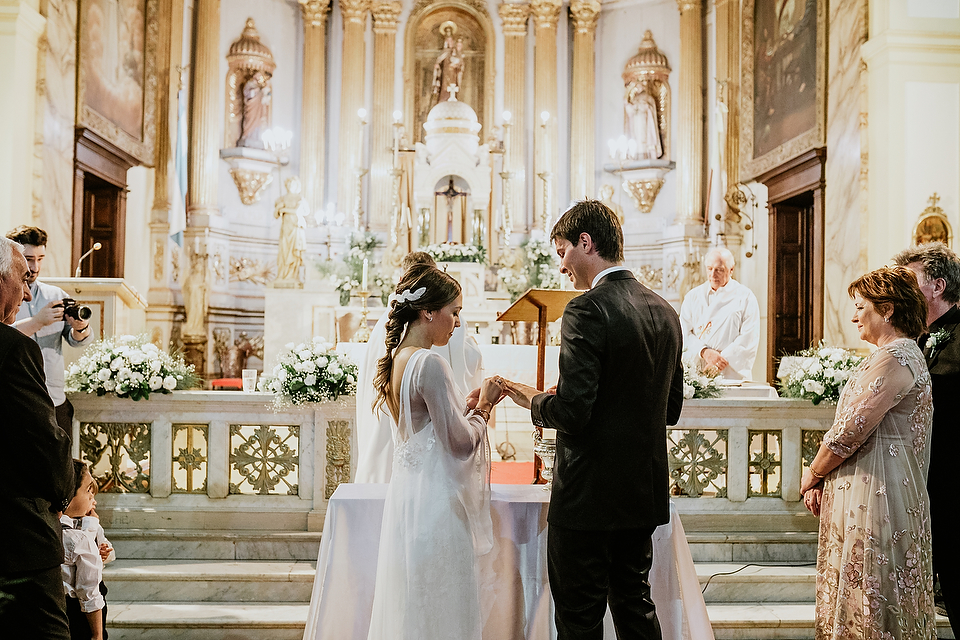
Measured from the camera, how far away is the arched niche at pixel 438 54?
1460 centimetres

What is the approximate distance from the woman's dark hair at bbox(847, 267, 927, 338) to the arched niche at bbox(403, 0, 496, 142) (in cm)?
1174

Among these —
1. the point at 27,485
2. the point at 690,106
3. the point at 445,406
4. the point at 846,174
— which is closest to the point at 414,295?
the point at 445,406

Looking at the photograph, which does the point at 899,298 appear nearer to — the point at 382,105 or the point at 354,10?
the point at 382,105

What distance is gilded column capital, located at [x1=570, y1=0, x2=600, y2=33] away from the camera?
1434cm

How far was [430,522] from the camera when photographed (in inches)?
112

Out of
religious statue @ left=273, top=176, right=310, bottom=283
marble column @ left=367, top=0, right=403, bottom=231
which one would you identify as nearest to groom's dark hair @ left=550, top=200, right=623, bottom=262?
religious statue @ left=273, top=176, right=310, bottom=283

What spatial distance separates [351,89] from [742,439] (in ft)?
35.6

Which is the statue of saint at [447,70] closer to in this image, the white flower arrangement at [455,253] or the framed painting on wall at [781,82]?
the white flower arrangement at [455,253]

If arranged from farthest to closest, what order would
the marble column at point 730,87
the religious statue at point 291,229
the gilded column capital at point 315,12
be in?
1. the gilded column capital at point 315,12
2. the marble column at point 730,87
3. the religious statue at point 291,229

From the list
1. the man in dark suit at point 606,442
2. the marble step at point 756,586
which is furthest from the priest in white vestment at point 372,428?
the man in dark suit at point 606,442

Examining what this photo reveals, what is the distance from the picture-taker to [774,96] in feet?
34.1

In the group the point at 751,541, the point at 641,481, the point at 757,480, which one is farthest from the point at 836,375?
the point at 641,481

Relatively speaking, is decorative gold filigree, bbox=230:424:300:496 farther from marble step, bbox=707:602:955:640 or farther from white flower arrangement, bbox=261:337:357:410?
marble step, bbox=707:602:955:640

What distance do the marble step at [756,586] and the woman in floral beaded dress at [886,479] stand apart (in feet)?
4.09
